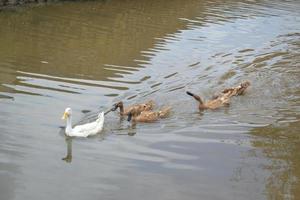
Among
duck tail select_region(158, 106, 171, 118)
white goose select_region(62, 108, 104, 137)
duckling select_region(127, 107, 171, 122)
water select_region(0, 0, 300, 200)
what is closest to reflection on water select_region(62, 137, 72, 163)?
water select_region(0, 0, 300, 200)

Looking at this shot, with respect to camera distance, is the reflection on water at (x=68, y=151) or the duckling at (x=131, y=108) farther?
the duckling at (x=131, y=108)

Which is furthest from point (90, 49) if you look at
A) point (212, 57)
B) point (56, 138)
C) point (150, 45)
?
point (56, 138)

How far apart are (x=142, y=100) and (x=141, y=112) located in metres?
1.37

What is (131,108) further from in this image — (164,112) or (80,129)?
(80,129)

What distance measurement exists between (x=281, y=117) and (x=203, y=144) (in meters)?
2.38

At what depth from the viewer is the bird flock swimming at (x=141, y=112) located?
34.2 feet

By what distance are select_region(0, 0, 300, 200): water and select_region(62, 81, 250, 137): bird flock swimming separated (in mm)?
160

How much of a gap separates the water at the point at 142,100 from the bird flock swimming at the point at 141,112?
160 millimetres

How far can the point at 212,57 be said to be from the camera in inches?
679

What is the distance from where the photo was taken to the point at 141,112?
1162cm

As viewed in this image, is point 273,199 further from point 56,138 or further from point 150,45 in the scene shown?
point 150,45

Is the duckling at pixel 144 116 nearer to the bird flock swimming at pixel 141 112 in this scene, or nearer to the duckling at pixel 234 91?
the bird flock swimming at pixel 141 112

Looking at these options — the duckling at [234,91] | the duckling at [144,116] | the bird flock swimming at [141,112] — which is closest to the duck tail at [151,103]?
the bird flock swimming at [141,112]

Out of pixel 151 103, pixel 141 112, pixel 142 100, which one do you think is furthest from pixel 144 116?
pixel 142 100
